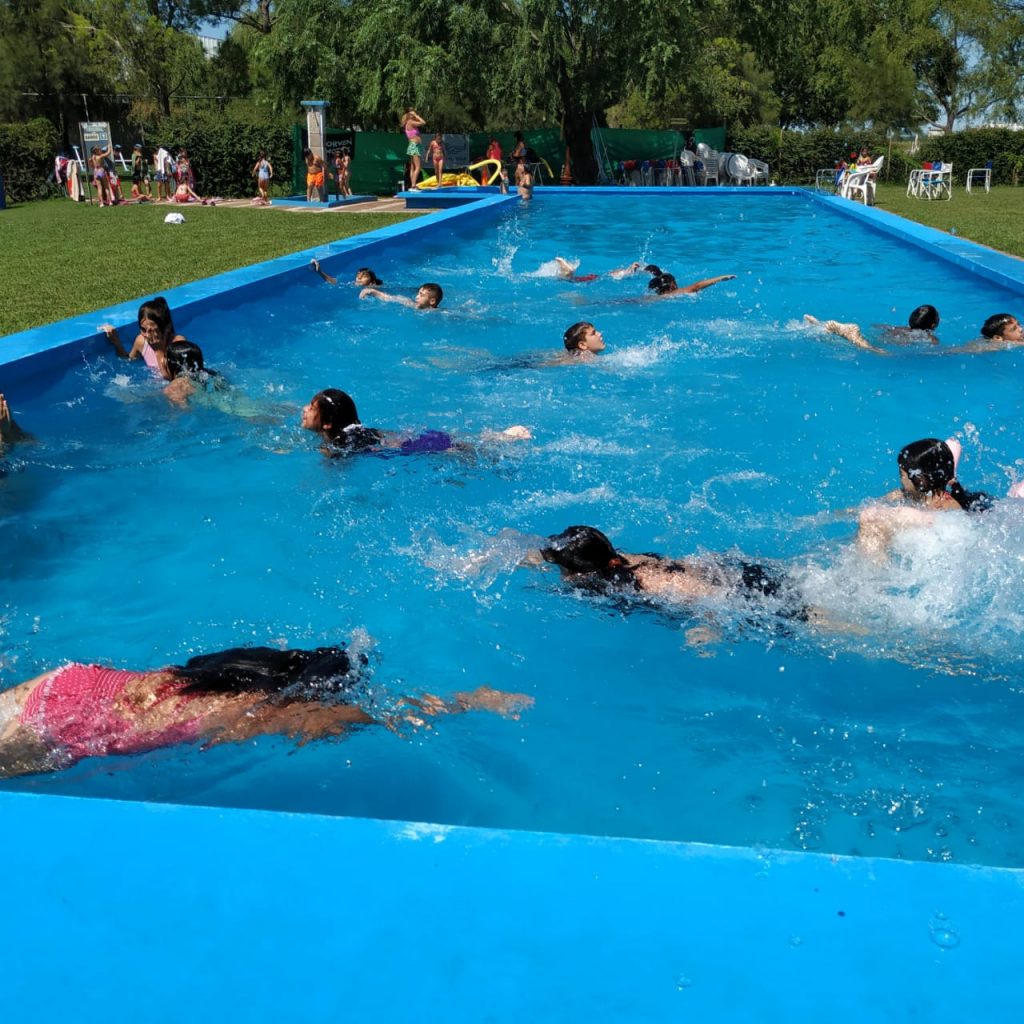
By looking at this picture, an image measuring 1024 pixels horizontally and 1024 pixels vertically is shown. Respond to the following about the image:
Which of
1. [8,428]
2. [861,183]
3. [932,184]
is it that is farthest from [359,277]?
[932,184]

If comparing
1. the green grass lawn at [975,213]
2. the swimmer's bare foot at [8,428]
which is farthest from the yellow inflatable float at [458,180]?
the swimmer's bare foot at [8,428]

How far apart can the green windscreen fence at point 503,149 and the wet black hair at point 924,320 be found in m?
19.1

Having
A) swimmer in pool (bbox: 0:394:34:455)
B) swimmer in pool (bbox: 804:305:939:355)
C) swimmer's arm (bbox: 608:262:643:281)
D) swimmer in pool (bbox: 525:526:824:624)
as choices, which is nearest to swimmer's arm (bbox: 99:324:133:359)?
swimmer in pool (bbox: 0:394:34:455)

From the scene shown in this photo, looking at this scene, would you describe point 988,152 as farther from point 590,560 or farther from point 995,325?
point 590,560

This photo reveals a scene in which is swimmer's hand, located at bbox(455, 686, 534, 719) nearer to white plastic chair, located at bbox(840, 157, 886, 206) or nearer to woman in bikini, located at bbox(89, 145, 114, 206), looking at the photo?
white plastic chair, located at bbox(840, 157, 886, 206)

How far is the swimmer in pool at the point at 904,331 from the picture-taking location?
30.1ft

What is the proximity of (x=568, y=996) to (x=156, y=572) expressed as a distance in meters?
3.85

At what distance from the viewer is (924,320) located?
936cm

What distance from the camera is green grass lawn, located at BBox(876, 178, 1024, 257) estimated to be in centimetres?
1442

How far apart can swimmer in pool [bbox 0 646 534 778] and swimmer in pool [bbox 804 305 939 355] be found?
23.8 ft

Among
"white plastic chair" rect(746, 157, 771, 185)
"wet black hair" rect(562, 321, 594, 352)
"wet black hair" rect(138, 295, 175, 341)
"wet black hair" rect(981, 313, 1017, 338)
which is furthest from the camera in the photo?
"white plastic chair" rect(746, 157, 771, 185)

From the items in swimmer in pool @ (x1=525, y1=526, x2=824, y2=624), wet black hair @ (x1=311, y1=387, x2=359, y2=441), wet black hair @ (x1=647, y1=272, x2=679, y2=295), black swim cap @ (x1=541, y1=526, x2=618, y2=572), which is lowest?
swimmer in pool @ (x1=525, y1=526, x2=824, y2=624)

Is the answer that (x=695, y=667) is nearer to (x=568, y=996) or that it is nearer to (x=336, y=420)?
(x=568, y=996)

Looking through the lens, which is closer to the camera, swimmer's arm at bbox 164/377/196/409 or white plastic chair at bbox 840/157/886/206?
swimmer's arm at bbox 164/377/196/409
